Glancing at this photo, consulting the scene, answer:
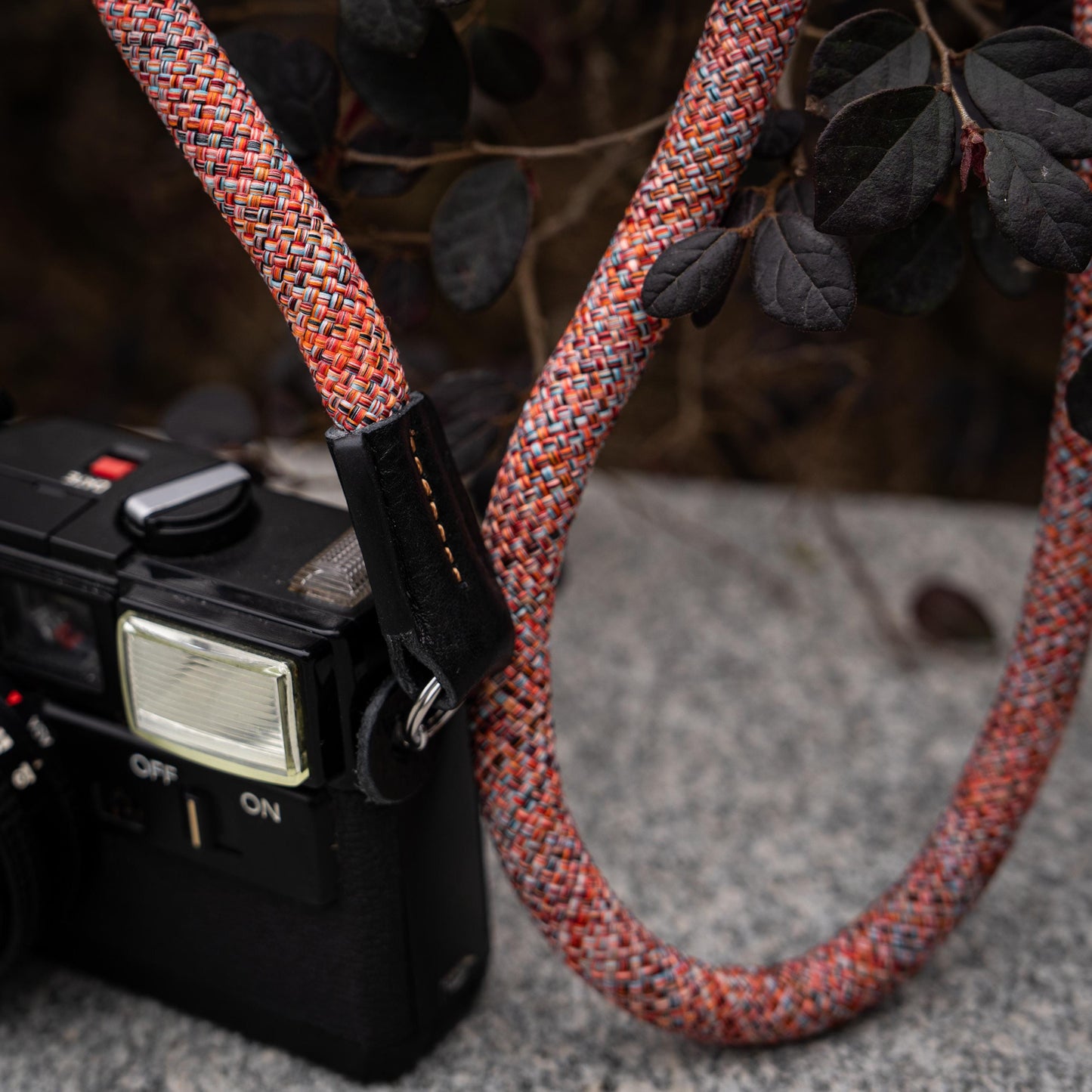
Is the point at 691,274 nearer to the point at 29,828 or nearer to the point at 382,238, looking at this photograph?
the point at 382,238

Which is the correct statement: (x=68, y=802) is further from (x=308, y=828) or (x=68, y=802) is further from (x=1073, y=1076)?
(x=1073, y=1076)

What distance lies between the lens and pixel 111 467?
17.8 inches

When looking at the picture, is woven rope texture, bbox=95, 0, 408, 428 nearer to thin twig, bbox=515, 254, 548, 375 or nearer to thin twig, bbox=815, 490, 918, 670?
thin twig, bbox=515, 254, 548, 375

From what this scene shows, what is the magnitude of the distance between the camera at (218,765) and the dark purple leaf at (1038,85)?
23 cm

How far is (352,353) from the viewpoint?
0.34 metres

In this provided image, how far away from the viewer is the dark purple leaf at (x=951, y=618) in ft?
2.31

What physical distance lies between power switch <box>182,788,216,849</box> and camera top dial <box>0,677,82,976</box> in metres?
0.05

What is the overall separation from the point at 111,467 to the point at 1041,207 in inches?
12.8

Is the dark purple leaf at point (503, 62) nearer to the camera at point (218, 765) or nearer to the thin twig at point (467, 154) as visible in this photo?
the thin twig at point (467, 154)

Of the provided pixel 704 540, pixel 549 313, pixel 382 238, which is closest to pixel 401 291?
pixel 382 238

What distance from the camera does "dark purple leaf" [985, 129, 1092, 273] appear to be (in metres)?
0.32

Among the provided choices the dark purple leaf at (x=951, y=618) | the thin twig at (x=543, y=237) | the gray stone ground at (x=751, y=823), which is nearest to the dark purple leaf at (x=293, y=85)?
the thin twig at (x=543, y=237)

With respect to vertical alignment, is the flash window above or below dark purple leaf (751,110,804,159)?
below

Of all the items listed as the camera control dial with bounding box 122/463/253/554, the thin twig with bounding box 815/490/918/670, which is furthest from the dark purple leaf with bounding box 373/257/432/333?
the thin twig with bounding box 815/490/918/670
